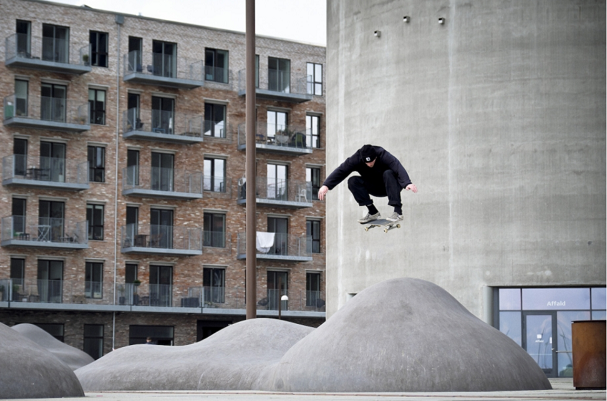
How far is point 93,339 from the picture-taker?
2194 inches

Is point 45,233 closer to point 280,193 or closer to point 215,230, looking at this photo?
point 215,230

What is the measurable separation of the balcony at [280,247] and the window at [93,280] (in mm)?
8624

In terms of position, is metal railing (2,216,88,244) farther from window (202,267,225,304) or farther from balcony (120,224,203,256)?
window (202,267,225,304)

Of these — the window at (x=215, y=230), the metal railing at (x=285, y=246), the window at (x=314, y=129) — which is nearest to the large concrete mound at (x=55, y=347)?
the window at (x=215, y=230)

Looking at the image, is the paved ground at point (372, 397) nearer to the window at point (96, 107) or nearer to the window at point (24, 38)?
the window at point (24, 38)

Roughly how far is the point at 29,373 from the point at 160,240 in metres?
42.9

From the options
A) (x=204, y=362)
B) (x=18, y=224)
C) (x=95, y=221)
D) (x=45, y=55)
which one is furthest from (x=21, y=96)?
(x=204, y=362)

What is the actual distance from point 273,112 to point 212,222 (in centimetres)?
813

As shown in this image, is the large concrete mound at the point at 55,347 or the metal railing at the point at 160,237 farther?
the metal railing at the point at 160,237

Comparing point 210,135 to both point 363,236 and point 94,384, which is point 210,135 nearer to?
point 363,236

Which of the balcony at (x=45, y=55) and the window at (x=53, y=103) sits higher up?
the balcony at (x=45, y=55)

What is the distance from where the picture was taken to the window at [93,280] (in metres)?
55.6

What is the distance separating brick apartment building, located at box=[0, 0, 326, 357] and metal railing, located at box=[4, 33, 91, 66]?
0.07 meters

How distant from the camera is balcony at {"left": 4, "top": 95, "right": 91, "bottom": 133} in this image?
180 feet
